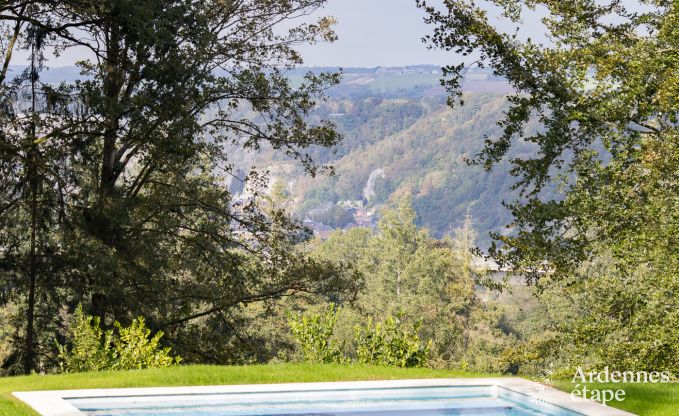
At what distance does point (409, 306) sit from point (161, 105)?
130ft

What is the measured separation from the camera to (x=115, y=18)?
1333 centimetres

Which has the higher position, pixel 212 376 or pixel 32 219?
pixel 32 219

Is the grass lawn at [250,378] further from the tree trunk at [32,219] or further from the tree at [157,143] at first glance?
the tree at [157,143]

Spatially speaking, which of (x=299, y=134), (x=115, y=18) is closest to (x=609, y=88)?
(x=299, y=134)

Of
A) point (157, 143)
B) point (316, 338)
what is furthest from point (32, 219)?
point (316, 338)

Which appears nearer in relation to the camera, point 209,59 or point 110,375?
point 110,375

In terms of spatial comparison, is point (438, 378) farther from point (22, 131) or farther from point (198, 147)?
point (22, 131)

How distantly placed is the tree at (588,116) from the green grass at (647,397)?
291cm

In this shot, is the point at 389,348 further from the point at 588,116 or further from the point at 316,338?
the point at 588,116

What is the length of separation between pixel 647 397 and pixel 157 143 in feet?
28.2

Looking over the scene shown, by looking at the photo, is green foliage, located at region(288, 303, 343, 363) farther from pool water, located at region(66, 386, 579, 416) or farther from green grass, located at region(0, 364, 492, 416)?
pool water, located at region(66, 386, 579, 416)

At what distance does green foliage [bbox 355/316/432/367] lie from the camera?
1061 cm

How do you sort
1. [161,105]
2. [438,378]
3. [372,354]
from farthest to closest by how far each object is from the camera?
1. [161,105]
2. [372,354]
3. [438,378]

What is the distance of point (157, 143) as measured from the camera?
44.2 ft
